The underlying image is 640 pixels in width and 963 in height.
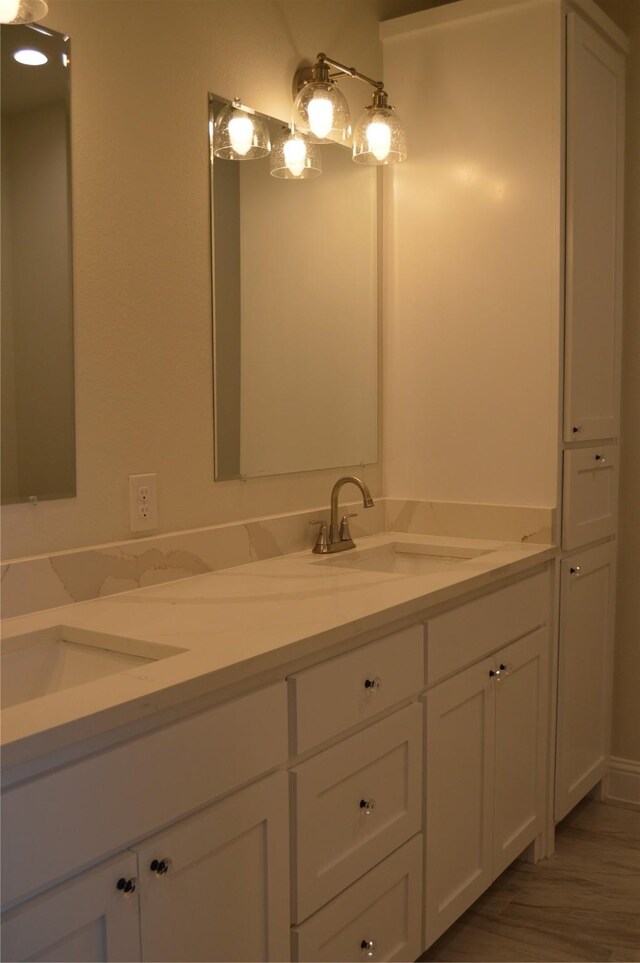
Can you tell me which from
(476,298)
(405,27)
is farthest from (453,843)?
(405,27)

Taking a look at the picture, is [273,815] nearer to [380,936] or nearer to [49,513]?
[380,936]

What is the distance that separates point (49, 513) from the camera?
5.56 feet

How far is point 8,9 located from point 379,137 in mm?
1010

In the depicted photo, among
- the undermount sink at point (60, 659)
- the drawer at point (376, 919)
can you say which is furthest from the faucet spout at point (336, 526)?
the undermount sink at point (60, 659)

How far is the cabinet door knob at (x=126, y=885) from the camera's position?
1.17m

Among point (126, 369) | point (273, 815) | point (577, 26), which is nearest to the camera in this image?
point (273, 815)

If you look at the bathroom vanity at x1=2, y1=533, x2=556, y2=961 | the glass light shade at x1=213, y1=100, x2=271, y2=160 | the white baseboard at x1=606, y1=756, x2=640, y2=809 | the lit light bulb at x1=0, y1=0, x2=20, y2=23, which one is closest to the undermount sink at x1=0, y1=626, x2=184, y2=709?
the bathroom vanity at x1=2, y1=533, x2=556, y2=961

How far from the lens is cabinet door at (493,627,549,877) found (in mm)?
2207

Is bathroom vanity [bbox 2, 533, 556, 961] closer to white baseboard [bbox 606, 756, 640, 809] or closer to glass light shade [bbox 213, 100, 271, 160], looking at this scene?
white baseboard [bbox 606, 756, 640, 809]

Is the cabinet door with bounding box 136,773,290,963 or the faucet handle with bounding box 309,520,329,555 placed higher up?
the faucet handle with bounding box 309,520,329,555

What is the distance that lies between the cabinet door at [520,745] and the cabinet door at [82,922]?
1178mm

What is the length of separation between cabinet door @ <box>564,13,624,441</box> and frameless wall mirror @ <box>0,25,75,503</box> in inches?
52.2

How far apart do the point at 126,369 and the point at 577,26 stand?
151 cm

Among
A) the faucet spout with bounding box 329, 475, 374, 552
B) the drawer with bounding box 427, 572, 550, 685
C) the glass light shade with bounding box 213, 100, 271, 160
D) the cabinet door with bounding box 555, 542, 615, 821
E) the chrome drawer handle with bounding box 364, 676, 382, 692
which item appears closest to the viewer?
the chrome drawer handle with bounding box 364, 676, 382, 692
